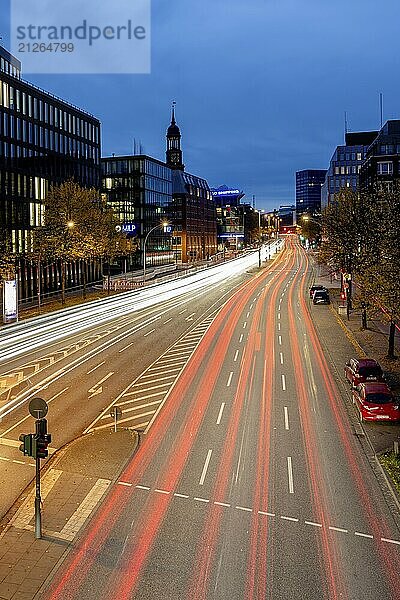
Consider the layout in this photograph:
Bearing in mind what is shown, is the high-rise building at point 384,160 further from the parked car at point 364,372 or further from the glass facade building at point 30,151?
the parked car at point 364,372

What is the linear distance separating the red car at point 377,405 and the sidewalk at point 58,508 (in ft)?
33.8

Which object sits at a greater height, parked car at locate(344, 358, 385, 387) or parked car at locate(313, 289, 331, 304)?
parked car at locate(313, 289, 331, 304)

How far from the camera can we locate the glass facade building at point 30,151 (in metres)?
70.7

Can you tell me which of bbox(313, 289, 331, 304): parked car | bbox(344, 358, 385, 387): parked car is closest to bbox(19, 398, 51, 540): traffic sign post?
bbox(344, 358, 385, 387): parked car

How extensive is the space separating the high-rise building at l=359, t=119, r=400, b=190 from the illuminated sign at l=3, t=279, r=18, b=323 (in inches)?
2296

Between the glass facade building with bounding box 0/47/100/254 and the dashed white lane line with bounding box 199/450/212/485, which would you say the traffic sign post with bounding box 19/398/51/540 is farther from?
the glass facade building with bounding box 0/47/100/254

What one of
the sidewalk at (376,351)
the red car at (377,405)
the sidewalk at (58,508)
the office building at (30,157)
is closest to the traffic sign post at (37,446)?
the sidewalk at (58,508)

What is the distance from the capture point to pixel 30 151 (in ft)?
249

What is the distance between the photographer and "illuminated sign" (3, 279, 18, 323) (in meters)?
48.1

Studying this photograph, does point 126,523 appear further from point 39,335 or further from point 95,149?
point 95,149

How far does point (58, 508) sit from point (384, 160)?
315 ft

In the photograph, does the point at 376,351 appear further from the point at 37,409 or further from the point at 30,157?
the point at 30,157

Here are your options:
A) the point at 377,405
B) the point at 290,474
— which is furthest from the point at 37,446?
the point at 377,405

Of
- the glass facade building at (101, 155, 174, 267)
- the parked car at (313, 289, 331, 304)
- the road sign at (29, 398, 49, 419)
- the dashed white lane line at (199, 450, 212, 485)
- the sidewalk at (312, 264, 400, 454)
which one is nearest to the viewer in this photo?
the road sign at (29, 398, 49, 419)
